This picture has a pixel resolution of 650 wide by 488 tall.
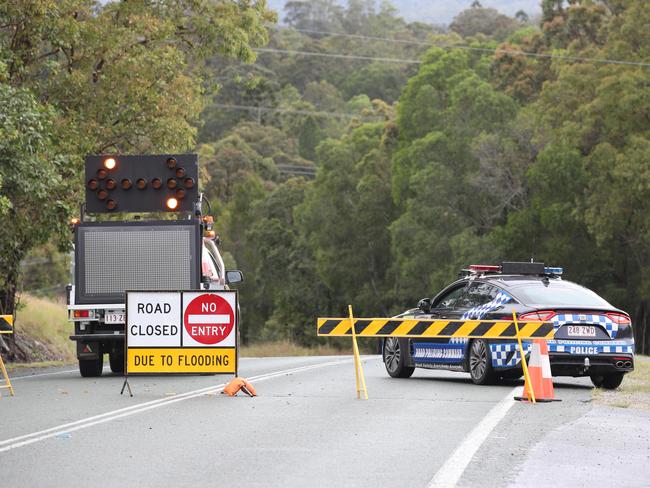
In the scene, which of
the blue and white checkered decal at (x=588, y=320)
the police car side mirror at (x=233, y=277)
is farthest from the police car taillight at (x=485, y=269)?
the police car side mirror at (x=233, y=277)

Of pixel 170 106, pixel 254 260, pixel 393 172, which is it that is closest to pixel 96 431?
pixel 170 106

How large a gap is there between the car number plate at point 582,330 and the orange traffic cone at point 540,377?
1.33 m

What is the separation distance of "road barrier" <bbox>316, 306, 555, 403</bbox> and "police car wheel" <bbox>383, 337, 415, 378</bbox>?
2.44 metres

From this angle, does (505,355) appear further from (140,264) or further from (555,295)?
(140,264)

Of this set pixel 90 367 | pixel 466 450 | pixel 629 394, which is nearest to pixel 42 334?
pixel 90 367

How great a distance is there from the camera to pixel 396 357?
67.6 feet

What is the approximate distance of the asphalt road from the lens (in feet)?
32.5

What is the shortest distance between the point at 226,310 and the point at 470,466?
25.2 ft

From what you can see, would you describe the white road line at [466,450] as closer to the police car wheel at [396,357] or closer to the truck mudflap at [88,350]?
the police car wheel at [396,357]

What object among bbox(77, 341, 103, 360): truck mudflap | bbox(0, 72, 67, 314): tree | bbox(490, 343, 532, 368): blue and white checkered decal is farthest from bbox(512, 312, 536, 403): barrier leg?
bbox(0, 72, 67, 314): tree

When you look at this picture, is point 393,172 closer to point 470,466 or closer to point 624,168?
point 624,168

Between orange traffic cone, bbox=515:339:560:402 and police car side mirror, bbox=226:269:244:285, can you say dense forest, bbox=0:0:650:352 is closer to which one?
police car side mirror, bbox=226:269:244:285

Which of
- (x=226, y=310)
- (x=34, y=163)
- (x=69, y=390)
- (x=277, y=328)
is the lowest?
(x=277, y=328)

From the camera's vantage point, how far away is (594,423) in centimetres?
1385
